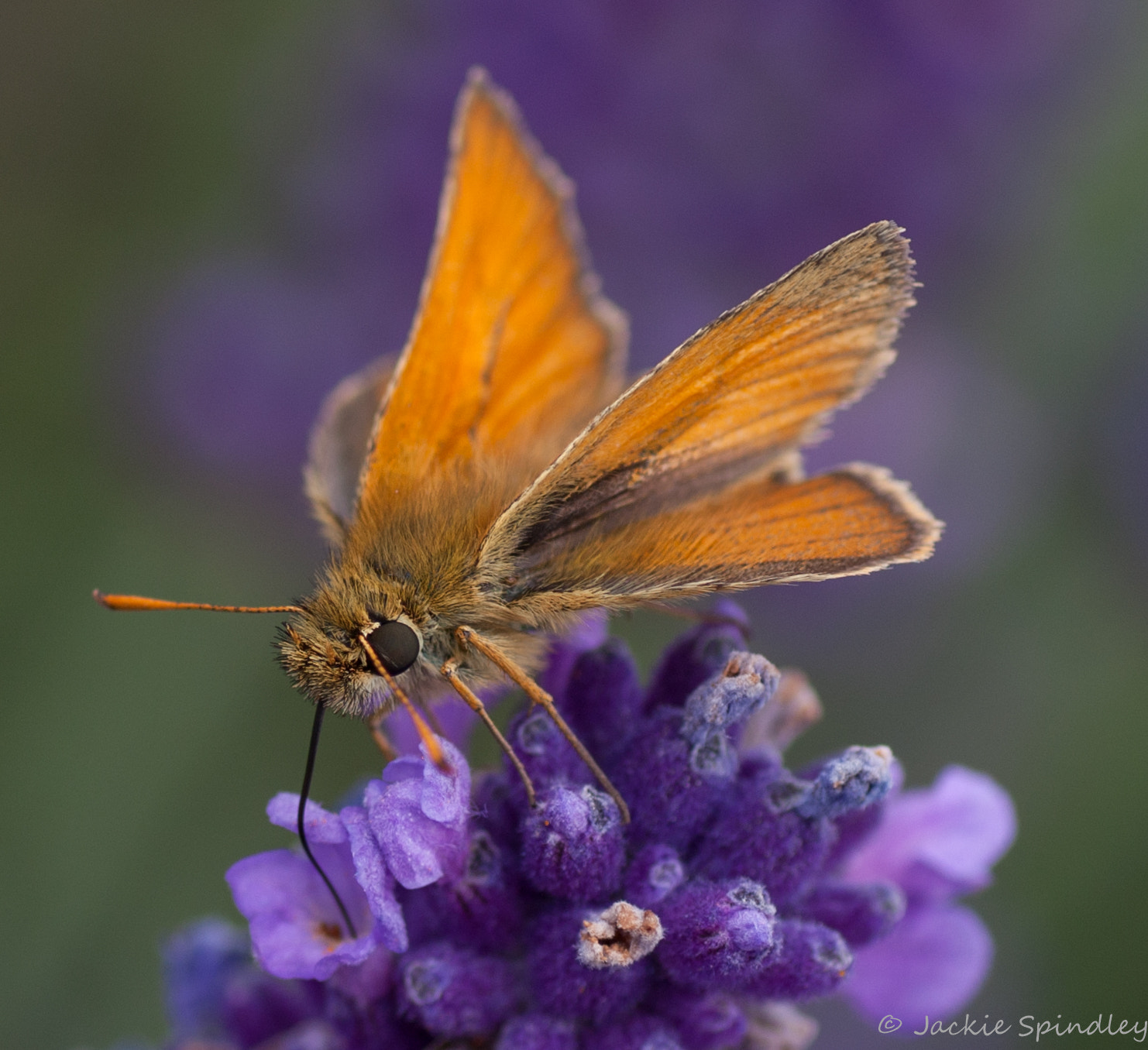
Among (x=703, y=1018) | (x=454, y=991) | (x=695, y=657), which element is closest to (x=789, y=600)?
(x=695, y=657)

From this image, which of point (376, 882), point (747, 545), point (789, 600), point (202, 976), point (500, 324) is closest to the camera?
point (376, 882)

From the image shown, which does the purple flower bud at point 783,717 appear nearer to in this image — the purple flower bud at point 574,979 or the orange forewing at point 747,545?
the orange forewing at point 747,545

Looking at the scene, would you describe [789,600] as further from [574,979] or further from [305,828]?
[305,828]

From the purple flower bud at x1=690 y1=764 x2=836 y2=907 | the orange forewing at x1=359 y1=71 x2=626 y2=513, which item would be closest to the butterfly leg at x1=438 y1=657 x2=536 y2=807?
the purple flower bud at x1=690 y1=764 x2=836 y2=907

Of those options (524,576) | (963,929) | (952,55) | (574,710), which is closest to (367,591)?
(524,576)

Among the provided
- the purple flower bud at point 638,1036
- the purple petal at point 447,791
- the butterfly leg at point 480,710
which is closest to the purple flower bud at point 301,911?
the purple petal at point 447,791

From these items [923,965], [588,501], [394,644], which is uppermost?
[588,501]

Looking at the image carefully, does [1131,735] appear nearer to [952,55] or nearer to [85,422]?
[952,55]
